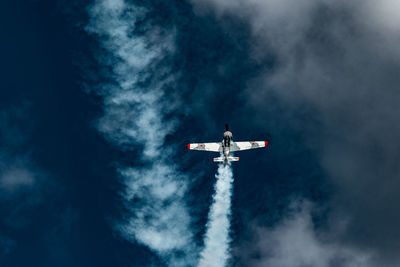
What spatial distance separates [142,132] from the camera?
144875 mm

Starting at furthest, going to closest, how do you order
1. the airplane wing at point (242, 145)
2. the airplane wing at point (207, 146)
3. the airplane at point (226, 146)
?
the airplane wing at point (207, 146)
the airplane wing at point (242, 145)
the airplane at point (226, 146)

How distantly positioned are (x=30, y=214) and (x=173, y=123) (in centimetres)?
7364

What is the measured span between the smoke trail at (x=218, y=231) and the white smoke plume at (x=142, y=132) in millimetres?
7867

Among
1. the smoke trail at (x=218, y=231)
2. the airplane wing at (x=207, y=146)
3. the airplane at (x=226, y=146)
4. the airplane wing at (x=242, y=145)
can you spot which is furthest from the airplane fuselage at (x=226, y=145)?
the smoke trail at (x=218, y=231)

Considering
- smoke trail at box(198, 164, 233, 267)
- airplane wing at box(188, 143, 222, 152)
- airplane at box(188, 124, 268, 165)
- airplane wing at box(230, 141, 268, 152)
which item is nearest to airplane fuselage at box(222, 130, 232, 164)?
airplane at box(188, 124, 268, 165)

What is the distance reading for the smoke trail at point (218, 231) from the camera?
143250mm

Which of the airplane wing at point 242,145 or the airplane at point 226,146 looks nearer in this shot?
the airplane at point 226,146

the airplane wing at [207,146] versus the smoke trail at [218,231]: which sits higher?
the airplane wing at [207,146]

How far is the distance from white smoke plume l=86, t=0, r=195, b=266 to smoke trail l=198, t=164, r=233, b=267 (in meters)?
7.87

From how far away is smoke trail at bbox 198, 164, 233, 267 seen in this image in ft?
470

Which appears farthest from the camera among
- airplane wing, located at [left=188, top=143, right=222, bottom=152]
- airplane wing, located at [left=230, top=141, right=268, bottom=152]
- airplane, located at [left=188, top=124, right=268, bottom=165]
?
airplane wing, located at [left=188, top=143, right=222, bottom=152]

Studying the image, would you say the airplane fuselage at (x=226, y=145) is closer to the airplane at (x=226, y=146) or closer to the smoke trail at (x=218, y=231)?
the airplane at (x=226, y=146)

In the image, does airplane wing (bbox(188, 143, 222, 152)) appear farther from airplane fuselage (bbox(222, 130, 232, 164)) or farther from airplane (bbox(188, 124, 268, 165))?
airplane fuselage (bbox(222, 130, 232, 164))

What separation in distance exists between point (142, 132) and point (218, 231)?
1899 inches
